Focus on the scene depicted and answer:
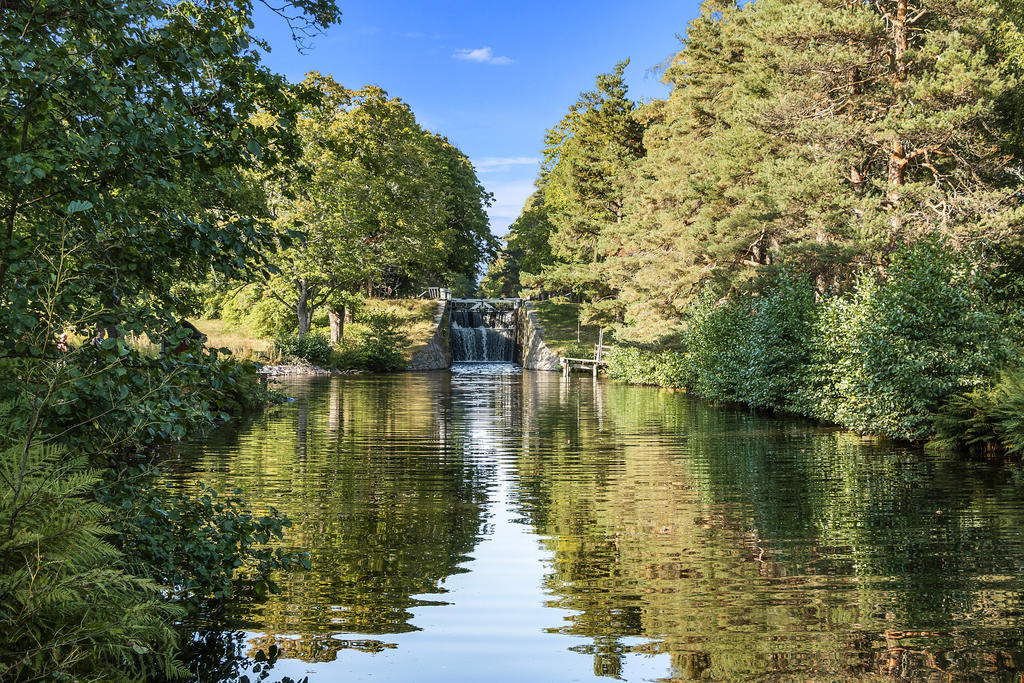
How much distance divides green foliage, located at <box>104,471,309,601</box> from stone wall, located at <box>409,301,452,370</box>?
46647 millimetres

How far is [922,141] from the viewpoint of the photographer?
2306 cm

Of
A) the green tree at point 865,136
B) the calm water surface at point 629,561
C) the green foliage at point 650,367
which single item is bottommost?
the calm water surface at point 629,561

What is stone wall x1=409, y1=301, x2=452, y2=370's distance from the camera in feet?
174

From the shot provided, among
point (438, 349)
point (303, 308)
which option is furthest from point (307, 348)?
point (438, 349)

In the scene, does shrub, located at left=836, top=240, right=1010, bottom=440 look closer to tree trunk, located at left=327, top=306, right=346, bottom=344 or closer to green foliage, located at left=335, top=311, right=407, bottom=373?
green foliage, located at left=335, top=311, right=407, bottom=373

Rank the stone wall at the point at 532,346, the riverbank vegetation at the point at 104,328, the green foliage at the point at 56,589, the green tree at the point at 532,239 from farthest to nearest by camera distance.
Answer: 1. the green tree at the point at 532,239
2. the stone wall at the point at 532,346
3. the riverbank vegetation at the point at 104,328
4. the green foliage at the point at 56,589

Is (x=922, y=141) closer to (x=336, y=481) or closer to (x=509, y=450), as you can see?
(x=509, y=450)

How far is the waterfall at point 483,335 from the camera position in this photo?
5938 centimetres

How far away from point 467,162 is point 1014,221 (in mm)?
61529

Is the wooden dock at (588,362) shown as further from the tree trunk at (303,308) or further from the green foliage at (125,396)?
the green foliage at (125,396)

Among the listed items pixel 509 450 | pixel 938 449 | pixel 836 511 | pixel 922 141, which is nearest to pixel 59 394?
pixel 836 511

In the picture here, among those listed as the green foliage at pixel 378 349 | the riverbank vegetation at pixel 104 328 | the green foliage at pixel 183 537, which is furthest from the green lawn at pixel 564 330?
the riverbank vegetation at pixel 104 328

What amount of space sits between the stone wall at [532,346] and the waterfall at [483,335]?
78 cm

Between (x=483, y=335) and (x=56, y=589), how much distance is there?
185 ft
